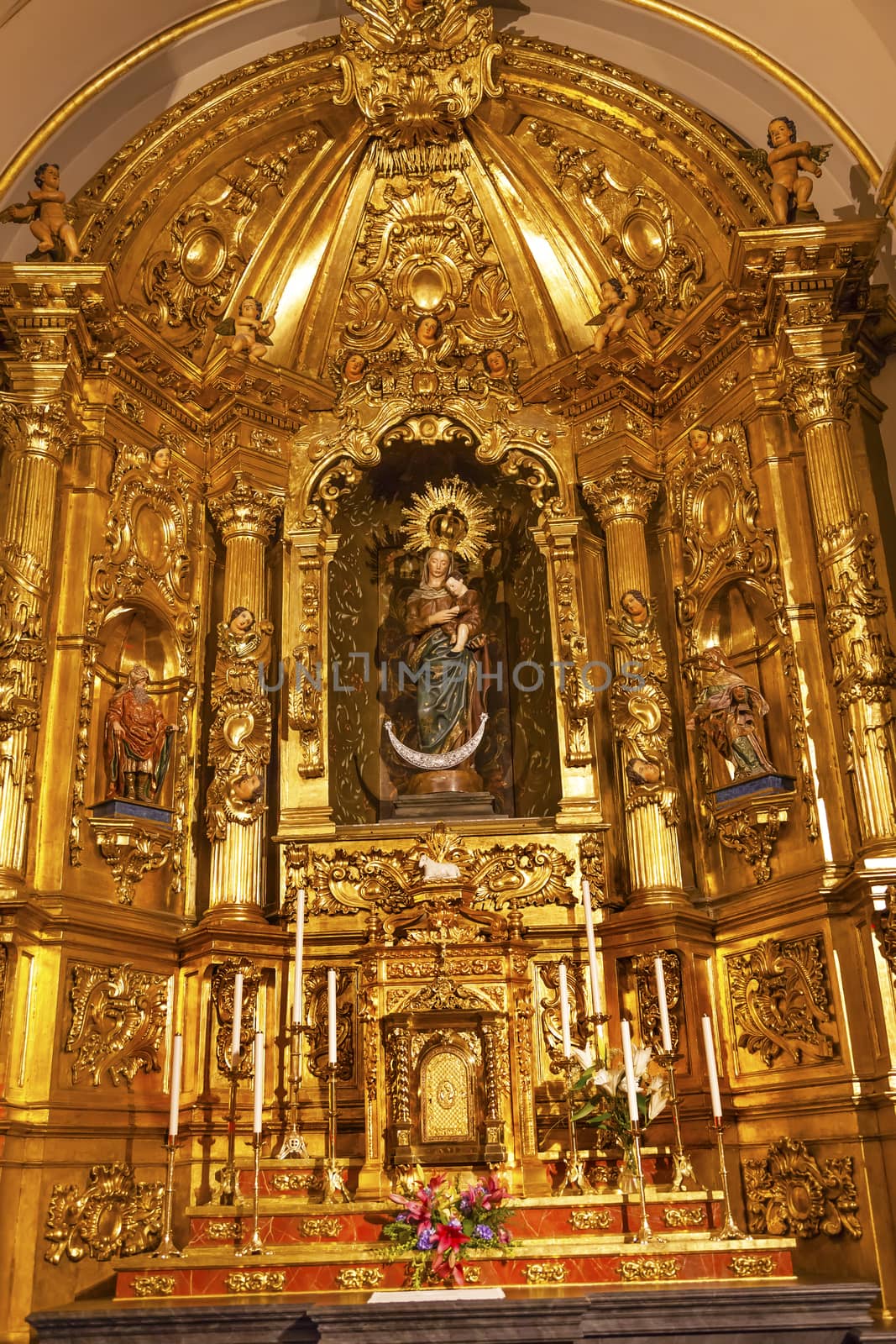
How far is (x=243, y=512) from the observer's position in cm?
1064

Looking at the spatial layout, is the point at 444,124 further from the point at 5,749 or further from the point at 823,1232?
the point at 823,1232

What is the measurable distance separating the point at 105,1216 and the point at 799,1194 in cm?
423

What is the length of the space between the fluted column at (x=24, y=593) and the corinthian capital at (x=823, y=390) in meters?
5.25

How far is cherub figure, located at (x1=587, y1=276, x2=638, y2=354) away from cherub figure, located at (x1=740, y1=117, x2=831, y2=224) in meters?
1.37

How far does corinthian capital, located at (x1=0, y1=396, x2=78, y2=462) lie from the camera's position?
30.8ft

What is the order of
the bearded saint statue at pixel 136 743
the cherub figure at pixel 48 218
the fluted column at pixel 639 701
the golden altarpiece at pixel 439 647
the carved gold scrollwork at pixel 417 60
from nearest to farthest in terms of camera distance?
the golden altarpiece at pixel 439 647 < the bearded saint statue at pixel 136 743 < the fluted column at pixel 639 701 < the cherub figure at pixel 48 218 < the carved gold scrollwork at pixel 417 60

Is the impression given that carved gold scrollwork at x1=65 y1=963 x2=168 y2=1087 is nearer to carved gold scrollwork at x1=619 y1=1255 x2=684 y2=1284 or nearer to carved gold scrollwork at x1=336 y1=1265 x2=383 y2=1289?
carved gold scrollwork at x1=336 y1=1265 x2=383 y2=1289

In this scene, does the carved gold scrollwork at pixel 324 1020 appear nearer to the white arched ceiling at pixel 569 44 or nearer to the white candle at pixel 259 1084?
the white candle at pixel 259 1084

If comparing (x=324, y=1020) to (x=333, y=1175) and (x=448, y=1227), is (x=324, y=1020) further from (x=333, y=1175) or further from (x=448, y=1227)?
(x=448, y=1227)

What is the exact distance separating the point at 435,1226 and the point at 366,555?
628 centimetres

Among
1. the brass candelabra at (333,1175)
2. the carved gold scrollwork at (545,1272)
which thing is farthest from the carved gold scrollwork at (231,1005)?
the carved gold scrollwork at (545,1272)

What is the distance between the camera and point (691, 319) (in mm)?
10500

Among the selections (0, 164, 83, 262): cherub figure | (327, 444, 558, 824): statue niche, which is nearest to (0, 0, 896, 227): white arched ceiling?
(0, 164, 83, 262): cherub figure

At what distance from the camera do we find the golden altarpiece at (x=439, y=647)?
8211mm
